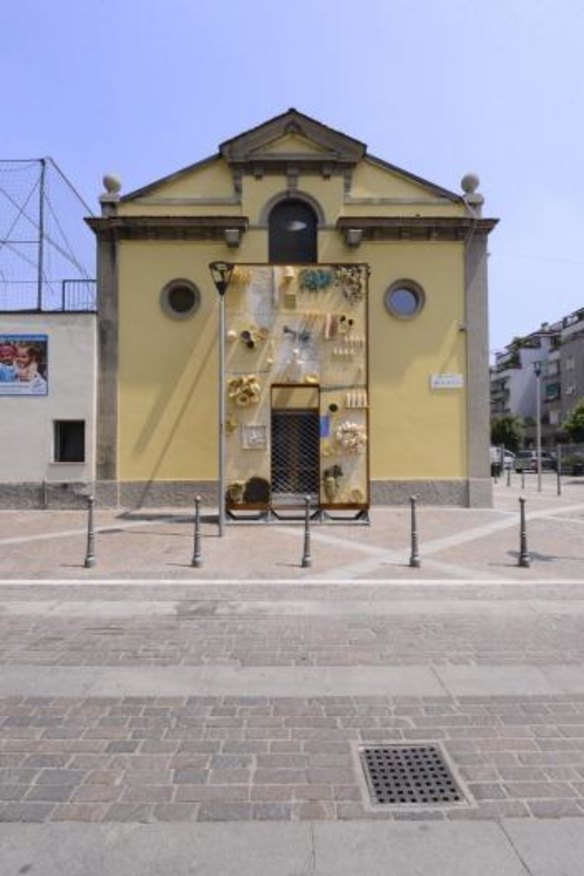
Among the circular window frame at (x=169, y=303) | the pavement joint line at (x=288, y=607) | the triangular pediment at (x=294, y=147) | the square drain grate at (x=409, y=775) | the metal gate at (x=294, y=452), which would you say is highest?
the triangular pediment at (x=294, y=147)

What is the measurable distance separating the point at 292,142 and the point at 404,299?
5605 mm

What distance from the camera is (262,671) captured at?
5504 mm

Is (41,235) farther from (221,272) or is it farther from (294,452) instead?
(294,452)

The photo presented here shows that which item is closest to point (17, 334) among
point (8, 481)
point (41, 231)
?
point (41, 231)

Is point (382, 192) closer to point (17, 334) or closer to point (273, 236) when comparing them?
point (273, 236)

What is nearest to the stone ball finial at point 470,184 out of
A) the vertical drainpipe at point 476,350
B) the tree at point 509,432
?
the vertical drainpipe at point 476,350

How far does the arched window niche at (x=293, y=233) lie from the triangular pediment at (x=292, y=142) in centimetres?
148

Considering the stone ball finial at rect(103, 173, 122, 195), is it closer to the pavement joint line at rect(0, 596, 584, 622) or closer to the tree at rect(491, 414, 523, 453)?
the pavement joint line at rect(0, 596, 584, 622)

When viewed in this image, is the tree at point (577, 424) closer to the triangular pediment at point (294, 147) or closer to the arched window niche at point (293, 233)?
the arched window niche at point (293, 233)

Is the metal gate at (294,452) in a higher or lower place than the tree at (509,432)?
lower

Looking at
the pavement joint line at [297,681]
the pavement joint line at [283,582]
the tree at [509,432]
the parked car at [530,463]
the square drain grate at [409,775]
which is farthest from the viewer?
the tree at [509,432]

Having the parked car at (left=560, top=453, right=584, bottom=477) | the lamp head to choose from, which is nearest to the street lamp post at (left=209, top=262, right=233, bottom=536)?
the lamp head

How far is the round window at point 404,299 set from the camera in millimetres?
18891

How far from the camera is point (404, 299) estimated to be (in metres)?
19.0
